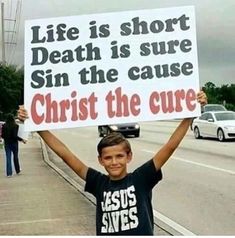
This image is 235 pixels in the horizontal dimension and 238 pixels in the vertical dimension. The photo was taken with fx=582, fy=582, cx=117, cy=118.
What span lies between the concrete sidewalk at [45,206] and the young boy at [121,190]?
160 inches

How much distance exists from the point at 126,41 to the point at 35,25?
562 millimetres

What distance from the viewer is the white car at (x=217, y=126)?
23.8m

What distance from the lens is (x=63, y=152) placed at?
3.38 m

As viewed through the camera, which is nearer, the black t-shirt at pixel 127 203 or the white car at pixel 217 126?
the black t-shirt at pixel 127 203

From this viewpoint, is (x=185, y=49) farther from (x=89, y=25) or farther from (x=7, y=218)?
(x=7, y=218)

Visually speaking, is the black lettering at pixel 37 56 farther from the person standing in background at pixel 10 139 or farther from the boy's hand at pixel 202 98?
the person standing in background at pixel 10 139

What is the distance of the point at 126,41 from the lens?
356 cm

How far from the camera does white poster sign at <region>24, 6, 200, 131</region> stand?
351 centimetres

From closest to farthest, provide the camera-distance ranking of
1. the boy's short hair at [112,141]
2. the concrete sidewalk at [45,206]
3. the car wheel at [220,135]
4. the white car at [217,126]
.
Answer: the boy's short hair at [112,141] < the concrete sidewalk at [45,206] < the white car at [217,126] < the car wheel at [220,135]

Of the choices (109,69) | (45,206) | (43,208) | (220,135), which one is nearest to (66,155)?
(109,69)

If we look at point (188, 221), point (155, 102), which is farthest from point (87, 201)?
point (155, 102)

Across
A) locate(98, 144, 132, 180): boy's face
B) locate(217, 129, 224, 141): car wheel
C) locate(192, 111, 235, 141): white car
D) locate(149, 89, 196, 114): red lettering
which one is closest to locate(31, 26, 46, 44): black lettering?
locate(149, 89, 196, 114): red lettering

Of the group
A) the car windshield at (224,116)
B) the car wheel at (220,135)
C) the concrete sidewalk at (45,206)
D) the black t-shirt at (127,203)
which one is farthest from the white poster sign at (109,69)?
the car windshield at (224,116)

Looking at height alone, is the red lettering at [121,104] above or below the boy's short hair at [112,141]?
above
